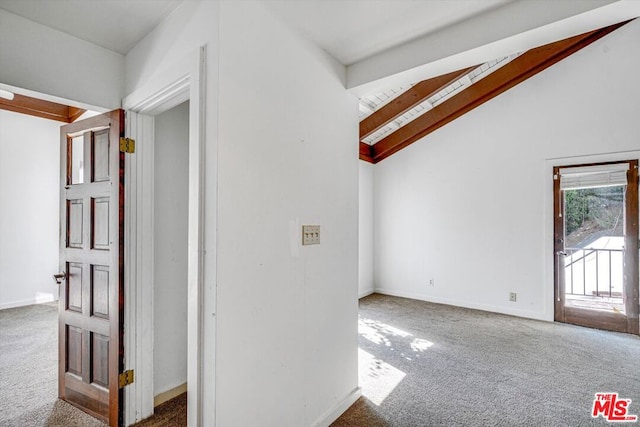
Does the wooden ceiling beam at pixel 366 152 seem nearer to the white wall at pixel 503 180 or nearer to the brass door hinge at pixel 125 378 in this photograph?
the white wall at pixel 503 180

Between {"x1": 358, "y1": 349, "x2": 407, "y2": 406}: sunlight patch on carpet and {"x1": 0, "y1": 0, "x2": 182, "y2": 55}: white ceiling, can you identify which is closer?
{"x1": 0, "y1": 0, "x2": 182, "y2": 55}: white ceiling

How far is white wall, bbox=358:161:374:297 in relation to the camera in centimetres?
550

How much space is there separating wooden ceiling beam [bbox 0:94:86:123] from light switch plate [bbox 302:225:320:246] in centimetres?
400

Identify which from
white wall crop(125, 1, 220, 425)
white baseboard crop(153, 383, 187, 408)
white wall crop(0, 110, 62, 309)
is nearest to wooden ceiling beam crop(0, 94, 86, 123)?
white wall crop(0, 110, 62, 309)

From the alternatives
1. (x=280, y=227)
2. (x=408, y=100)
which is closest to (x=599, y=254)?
(x=408, y=100)

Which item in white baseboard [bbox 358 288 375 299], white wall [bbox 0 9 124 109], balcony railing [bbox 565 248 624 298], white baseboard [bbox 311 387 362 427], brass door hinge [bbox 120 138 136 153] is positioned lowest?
white baseboard [bbox 358 288 375 299]

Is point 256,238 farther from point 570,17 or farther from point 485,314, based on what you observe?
point 485,314

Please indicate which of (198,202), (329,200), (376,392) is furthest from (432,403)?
(198,202)

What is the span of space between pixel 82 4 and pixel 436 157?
188 inches

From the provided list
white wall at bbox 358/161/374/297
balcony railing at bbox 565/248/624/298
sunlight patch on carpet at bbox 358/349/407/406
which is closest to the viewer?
sunlight patch on carpet at bbox 358/349/407/406

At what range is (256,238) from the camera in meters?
1.60

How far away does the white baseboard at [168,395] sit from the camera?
2.22m

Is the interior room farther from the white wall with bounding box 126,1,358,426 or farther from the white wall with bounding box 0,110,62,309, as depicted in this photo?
the white wall with bounding box 0,110,62,309

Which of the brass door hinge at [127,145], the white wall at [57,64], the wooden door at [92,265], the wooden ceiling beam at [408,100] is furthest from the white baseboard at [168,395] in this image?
the wooden ceiling beam at [408,100]
